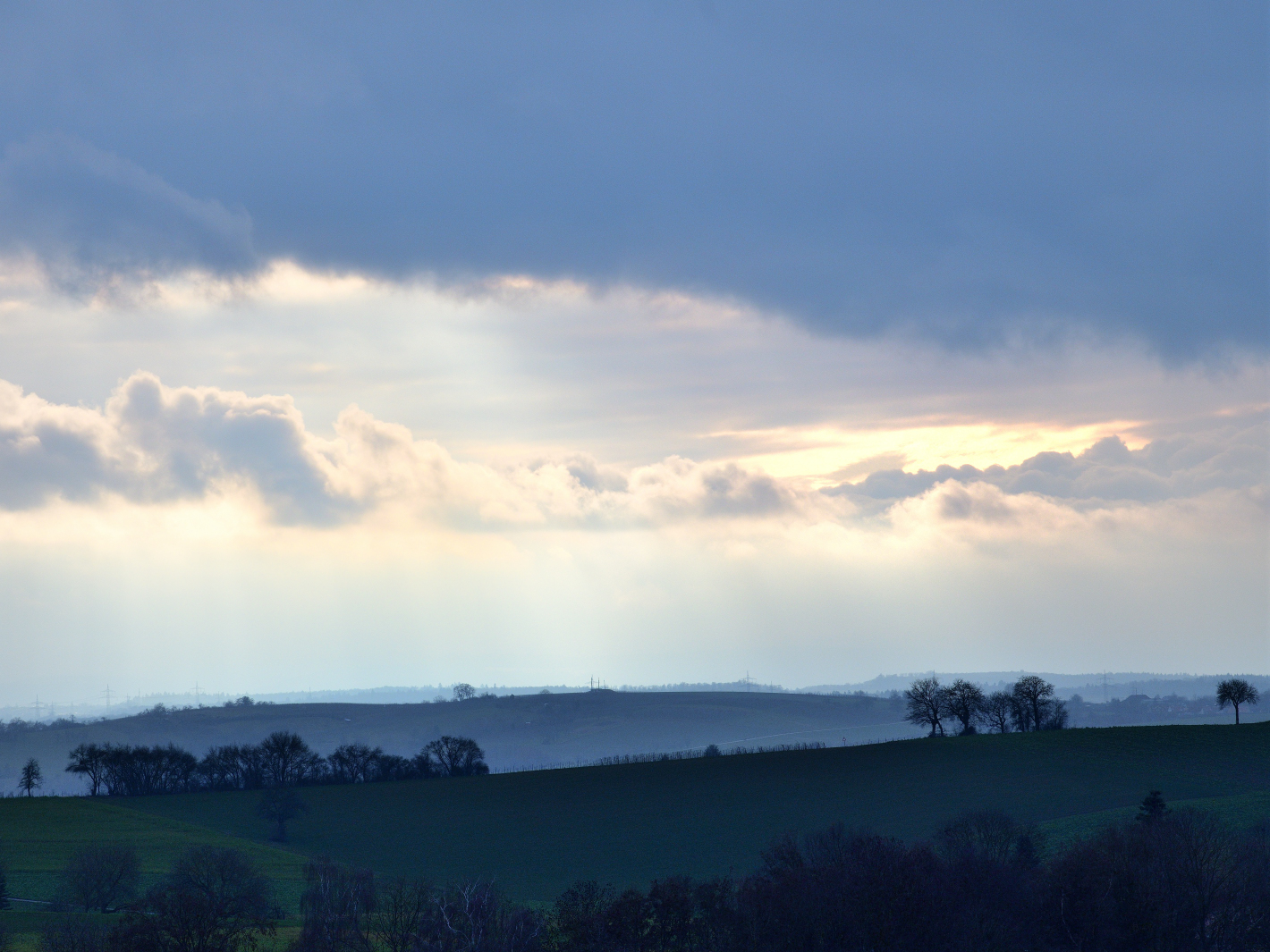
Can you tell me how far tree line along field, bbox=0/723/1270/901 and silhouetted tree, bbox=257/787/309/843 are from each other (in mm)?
1248

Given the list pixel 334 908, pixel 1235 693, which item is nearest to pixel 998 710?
pixel 1235 693

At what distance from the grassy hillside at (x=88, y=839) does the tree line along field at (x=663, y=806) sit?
0.32 meters

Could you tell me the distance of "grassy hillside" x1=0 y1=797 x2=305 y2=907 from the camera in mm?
99938

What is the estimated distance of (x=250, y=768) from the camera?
149 m

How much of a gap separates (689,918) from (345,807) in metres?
73.3

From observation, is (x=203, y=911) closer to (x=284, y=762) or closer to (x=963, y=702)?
(x=284, y=762)

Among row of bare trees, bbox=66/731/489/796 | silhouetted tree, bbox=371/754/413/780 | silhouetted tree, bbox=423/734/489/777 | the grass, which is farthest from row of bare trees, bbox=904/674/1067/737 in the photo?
silhouetted tree, bbox=371/754/413/780

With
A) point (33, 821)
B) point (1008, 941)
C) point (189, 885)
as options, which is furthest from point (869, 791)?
point (33, 821)

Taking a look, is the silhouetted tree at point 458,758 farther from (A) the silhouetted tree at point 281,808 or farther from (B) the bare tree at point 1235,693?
(B) the bare tree at point 1235,693

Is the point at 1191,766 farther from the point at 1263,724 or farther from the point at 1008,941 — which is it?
the point at 1008,941

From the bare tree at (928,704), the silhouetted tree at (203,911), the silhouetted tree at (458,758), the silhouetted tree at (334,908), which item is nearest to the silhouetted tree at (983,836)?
the silhouetted tree at (334,908)

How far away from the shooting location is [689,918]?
6931cm

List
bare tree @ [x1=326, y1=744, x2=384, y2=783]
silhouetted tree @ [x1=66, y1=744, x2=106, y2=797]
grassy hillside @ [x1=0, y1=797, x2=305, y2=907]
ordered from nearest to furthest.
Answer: grassy hillside @ [x1=0, y1=797, x2=305, y2=907], bare tree @ [x1=326, y1=744, x2=384, y2=783], silhouetted tree @ [x1=66, y1=744, x2=106, y2=797]

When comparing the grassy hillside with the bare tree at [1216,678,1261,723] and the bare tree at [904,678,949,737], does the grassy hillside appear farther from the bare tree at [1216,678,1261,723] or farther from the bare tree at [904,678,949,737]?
the bare tree at [1216,678,1261,723]
